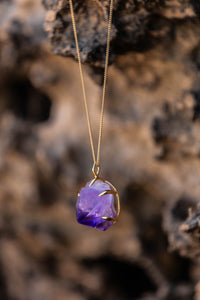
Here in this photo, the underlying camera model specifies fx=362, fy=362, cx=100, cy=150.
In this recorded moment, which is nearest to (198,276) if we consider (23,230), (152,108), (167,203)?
(167,203)

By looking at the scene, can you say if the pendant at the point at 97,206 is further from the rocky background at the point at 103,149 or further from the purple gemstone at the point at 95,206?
the rocky background at the point at 103,149

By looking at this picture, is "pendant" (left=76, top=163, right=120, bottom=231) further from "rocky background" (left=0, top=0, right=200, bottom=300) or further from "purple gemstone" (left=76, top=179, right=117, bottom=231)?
"rocky background" (left=0, top=0, right=200, bottom=300)

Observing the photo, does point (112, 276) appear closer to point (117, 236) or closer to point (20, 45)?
point (117, 236)

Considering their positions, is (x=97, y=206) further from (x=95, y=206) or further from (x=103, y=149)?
(x=103, y=149)

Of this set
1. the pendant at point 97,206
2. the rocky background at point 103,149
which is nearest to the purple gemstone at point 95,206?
the pendant at point 97,206
